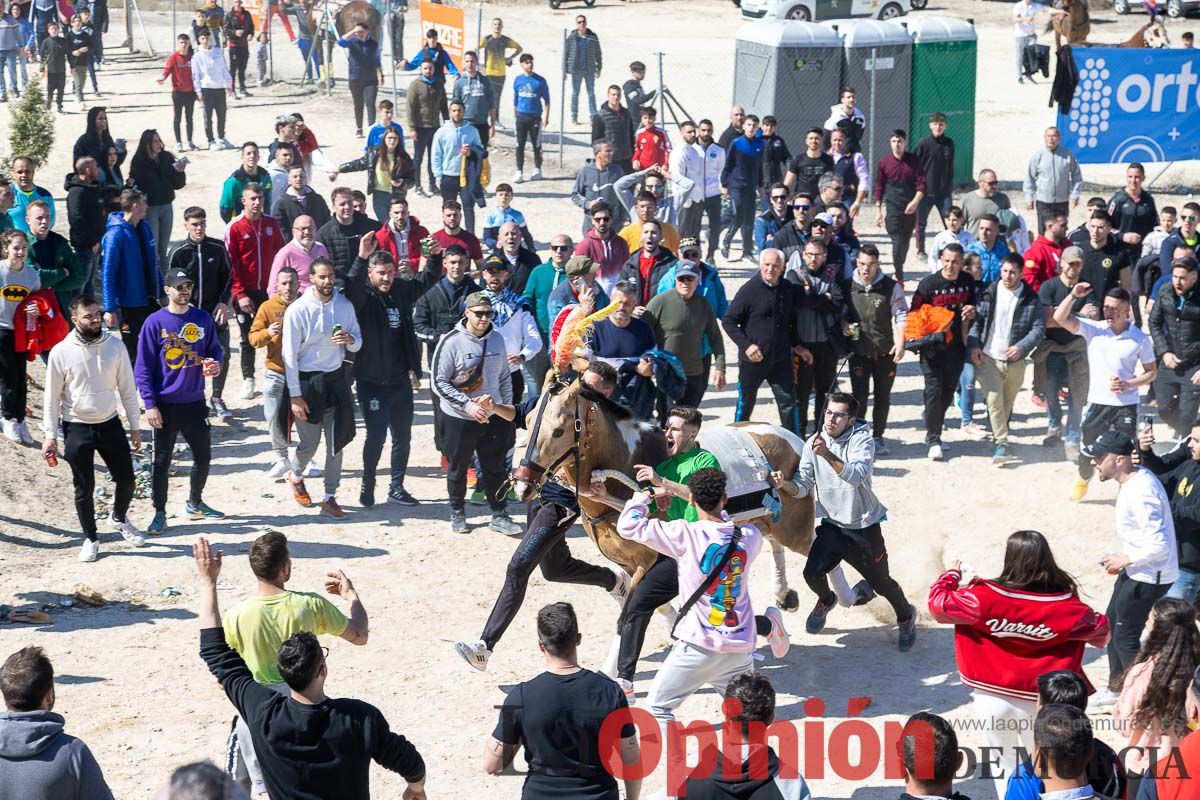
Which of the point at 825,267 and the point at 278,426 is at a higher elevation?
the point at 825,267

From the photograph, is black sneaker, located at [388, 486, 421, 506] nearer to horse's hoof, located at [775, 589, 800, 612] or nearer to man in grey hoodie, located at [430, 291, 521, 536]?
man in grey hoodie, located at [430, 291, 521, 536]

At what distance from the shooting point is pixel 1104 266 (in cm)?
1392

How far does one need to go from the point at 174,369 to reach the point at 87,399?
0.72 meters

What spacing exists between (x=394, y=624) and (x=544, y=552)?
4.95 feet

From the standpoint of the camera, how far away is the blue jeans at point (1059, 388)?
13109mm

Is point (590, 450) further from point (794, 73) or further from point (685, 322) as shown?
point (794, 73)

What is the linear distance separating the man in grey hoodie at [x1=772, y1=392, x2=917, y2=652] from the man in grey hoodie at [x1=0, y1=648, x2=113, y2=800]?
15.9 feet

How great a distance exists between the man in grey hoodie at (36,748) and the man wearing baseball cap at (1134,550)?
520cm

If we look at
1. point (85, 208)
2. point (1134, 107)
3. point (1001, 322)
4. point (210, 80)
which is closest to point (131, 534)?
point (85, 208)

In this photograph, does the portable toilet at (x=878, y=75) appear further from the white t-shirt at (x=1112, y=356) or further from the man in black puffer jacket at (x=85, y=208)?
the man in black puffer jacket at (x=85, y=208)

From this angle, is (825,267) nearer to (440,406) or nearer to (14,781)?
(440,406)

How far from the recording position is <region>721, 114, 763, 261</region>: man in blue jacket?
731 inches

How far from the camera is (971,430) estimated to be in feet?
45.0

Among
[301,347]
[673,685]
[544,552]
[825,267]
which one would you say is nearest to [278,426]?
[301,347]
